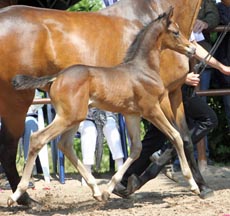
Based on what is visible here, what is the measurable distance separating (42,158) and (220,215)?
130 inches

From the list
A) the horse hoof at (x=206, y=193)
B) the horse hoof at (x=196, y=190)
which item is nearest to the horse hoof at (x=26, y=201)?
Result: the horse hoof at (x=196, y=190)

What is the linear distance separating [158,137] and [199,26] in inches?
61.0

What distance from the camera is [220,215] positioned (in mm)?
6086

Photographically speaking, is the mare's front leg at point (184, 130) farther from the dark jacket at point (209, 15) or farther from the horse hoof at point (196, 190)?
the dark jacket at point (209, 15)

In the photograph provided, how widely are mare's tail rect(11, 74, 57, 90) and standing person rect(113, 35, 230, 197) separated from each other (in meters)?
1.50

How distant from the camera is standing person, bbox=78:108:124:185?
8.56 meters

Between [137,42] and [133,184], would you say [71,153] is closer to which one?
[133,184]

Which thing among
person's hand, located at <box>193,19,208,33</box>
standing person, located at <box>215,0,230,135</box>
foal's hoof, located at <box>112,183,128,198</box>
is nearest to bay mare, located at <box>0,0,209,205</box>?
foal's hoof, located at <box>112,183,128,198</box>

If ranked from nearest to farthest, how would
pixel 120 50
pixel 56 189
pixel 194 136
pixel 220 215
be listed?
pixel 220 215 < pixel 120 50 < pixel 194 136 < pixel 56 189

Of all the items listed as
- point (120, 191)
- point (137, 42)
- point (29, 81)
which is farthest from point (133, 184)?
point (29, 81)

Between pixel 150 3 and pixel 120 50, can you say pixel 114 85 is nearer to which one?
pixel 120 50

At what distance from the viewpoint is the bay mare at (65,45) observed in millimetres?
6434

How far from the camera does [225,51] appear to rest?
904 cm

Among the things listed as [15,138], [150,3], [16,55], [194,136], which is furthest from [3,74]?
[194,136]
